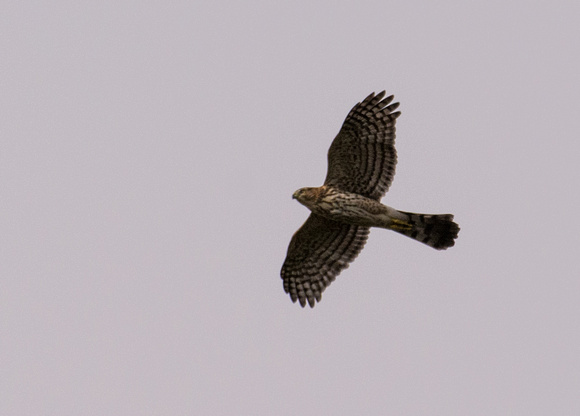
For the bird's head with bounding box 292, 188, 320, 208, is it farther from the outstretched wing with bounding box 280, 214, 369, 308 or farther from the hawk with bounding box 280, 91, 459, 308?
the outstretched wing with bounding box 280, 214, 369, 308

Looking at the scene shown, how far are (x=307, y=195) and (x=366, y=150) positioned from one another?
4.01 ft

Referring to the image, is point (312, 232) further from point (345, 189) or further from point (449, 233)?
point (449, 233)

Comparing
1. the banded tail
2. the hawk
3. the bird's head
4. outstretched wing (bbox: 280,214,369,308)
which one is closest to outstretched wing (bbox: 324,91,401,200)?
the hawk

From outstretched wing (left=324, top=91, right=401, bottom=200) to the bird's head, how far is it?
0.36 m

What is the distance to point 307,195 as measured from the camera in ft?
54.6

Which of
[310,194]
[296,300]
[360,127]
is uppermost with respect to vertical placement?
[360,127]

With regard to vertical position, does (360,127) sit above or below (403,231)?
above

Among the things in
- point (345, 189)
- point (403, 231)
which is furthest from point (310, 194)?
point (403, 231)

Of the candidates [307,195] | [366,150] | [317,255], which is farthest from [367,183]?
[317,255]

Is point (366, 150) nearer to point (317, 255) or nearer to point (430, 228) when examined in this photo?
point (430, 228)

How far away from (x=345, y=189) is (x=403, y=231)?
1223mm

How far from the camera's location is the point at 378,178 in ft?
55.0

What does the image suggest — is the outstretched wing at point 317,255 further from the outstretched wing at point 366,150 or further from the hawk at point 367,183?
the outstretched wing at point 366,150

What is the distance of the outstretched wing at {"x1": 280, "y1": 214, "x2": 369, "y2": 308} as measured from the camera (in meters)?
17.7
